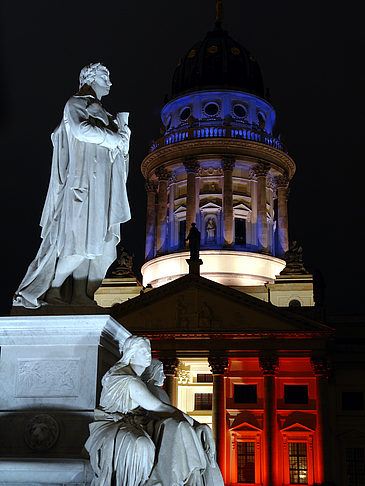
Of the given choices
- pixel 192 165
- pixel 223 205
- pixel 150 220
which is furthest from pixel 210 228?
pixel 150 220

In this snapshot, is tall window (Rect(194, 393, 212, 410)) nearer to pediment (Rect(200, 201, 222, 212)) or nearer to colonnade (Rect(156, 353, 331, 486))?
colonnade (Rect(156, 353, 331, 486))

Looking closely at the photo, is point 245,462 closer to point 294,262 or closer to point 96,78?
point 294,262

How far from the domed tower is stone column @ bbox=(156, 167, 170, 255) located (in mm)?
77

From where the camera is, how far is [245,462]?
1815 inches

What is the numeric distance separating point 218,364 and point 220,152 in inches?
792

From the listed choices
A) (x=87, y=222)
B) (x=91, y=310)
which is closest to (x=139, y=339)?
(x=91, y=310)

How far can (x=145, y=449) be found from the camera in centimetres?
495

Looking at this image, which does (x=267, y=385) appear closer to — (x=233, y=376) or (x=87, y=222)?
(x=233, y=376)

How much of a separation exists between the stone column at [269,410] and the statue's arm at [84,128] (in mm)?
38695

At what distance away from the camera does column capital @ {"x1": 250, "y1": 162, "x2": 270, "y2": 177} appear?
5928 centimetres

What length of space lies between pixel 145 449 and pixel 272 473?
133 ft

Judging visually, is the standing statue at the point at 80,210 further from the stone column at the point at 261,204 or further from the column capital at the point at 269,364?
the stone column at the point at 261,204

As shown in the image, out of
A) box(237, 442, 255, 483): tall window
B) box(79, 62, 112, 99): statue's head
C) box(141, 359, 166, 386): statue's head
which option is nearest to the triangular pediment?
box(237, 442, 255, 483): tall window

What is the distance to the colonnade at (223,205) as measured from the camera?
5781 centimetres
